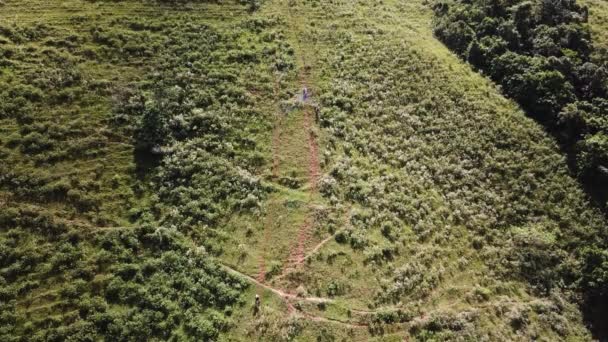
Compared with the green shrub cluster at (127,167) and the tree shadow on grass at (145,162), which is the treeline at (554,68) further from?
the tree shadow on grass at (145,162)

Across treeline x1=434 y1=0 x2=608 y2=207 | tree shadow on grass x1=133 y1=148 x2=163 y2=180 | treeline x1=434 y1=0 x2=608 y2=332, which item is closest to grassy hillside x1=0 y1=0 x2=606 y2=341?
tree shadow on grass x1=133 y1=148 x2=163 y2=180

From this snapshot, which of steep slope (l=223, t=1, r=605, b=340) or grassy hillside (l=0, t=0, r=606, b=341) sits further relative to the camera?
steep slope (l=223, t=1, r=605, b=340)

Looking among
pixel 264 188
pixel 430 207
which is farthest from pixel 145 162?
pixel 430 207

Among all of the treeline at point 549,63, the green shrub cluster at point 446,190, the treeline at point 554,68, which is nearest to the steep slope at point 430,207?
the green shrub cluster at point 446,190

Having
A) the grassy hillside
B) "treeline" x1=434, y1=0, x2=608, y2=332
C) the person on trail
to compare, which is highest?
"treeline" x1=434, y1=0, x2=608, y2=332

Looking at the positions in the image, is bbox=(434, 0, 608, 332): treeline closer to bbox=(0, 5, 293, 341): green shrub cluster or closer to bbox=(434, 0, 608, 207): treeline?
bbox=(434, 0, 608, 207): treeline

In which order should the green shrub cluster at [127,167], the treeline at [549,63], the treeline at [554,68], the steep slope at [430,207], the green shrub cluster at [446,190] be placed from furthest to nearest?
the treeline at [549,63], the treeline at [554,68], the green shrub cluster at [446,190], the steep slope at [430,207], the green shrub cluster at [127,167]
